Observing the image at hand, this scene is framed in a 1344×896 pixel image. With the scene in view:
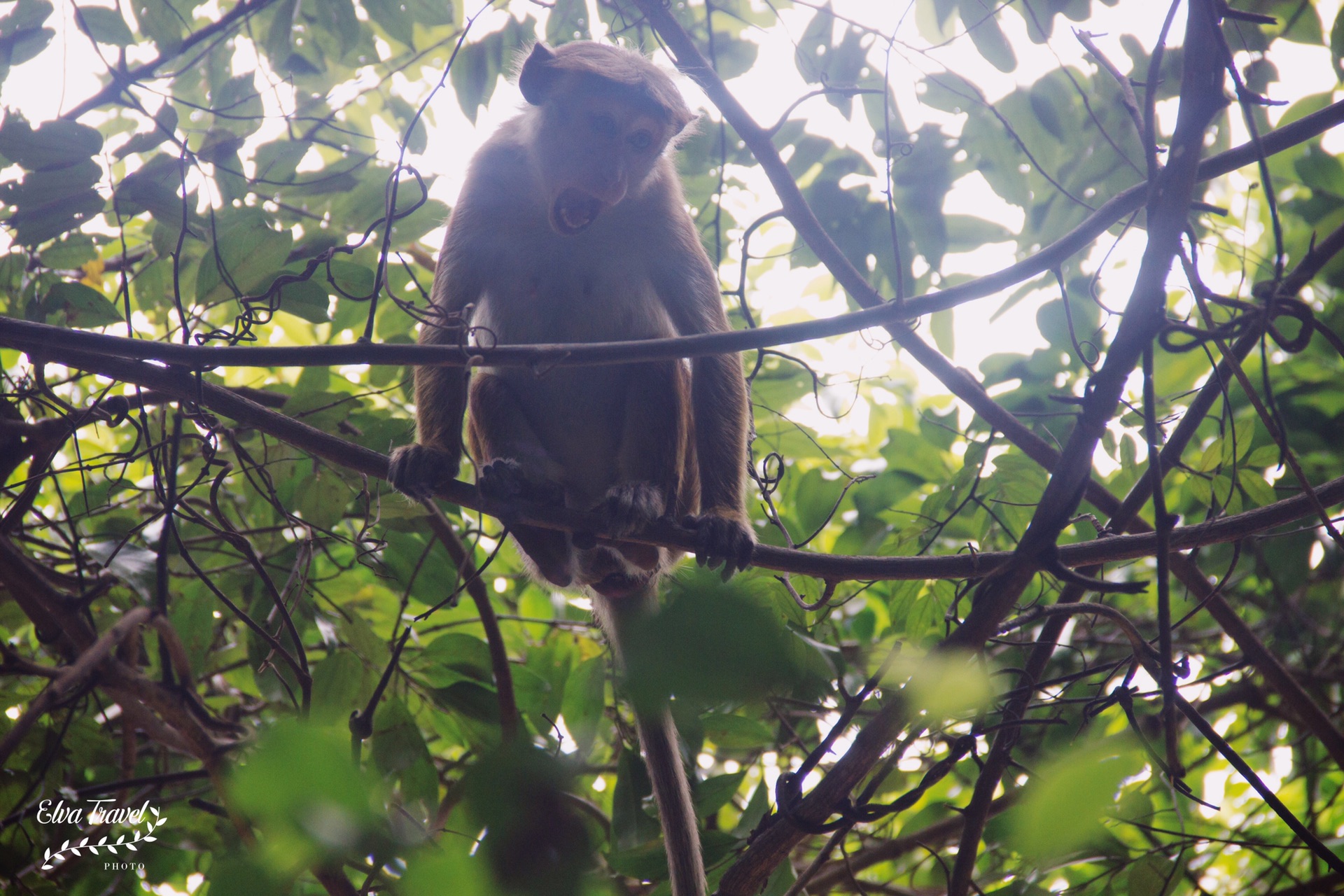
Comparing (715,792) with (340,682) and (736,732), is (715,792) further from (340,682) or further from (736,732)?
(340,682)

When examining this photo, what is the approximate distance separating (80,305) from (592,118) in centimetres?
217

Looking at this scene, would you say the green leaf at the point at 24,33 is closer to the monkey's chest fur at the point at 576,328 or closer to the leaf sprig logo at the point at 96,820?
the monkey's chest fur at the point at 576,328

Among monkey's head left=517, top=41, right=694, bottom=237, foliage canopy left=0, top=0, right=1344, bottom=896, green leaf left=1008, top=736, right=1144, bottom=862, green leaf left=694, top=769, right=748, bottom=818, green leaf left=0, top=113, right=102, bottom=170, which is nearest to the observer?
green leaf left=1008, top=736, right=1144, bottom=862

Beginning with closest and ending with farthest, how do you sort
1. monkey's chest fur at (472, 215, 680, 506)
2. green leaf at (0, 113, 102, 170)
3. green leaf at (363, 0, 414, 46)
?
green leaf at (0, 113, 102, 170), green leaf at (363, 0, 414, 46), monkey's chest fur at (472, 215, 680, 506)

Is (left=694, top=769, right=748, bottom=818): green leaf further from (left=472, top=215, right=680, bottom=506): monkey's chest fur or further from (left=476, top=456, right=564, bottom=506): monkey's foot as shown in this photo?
(left=472, top=215, right=680, bottom=506): monkey's chest fur

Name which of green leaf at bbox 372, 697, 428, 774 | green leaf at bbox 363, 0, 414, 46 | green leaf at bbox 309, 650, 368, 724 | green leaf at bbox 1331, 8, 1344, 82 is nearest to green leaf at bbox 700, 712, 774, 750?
green leaf at bbox 372, 697, 428, 774

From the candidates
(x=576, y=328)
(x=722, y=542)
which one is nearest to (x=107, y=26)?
(x=576, y=328)

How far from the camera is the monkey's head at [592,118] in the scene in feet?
12.8

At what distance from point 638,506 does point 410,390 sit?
1492mm

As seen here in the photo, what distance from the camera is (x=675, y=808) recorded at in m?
3.04

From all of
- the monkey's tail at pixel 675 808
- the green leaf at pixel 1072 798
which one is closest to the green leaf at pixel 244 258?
the monkey's tail at pixel 675 808

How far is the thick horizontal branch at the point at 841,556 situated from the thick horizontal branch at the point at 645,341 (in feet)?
0.66

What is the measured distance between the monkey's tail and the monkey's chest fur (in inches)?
52.1

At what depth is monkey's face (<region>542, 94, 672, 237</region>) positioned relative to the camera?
3.83m
